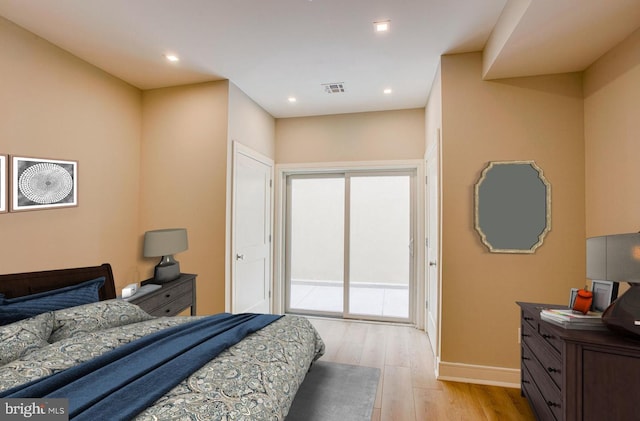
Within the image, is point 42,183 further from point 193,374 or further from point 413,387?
point 413,387

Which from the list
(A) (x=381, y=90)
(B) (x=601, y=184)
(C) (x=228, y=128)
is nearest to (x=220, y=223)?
(C) (x=228, y=128)

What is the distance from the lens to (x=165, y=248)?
2.68m

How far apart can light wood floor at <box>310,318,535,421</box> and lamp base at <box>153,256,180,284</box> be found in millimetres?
1670

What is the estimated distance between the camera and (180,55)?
8.35 ft

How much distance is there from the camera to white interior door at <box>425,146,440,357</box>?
2812mm

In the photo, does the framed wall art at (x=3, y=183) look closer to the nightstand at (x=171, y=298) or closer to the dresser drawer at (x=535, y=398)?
the nightstand at (x=171, y=298)

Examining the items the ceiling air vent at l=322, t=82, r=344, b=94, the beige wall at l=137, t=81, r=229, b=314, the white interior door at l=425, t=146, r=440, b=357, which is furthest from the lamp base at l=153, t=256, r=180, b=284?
the white interior door at l=425, t=146, r=440, b=357

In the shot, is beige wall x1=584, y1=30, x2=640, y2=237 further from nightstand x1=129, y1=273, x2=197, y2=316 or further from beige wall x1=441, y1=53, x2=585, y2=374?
nightstand x1=129, y1=273, x2=197, y2=316

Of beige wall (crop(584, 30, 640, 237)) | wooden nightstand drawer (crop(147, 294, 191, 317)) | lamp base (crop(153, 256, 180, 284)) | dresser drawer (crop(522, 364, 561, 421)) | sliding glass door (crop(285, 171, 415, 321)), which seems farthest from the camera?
sliding glass door (crop(285, 171, 415, 321))

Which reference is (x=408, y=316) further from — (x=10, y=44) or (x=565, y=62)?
(x=10, y=44)

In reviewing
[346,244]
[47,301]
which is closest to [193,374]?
[47,301]

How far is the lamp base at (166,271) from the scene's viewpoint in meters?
2.71

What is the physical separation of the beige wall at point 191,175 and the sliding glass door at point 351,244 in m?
1.41

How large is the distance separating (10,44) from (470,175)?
3.63m
